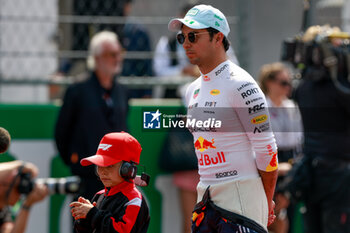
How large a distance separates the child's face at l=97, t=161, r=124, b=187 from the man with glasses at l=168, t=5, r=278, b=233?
475 millimetres

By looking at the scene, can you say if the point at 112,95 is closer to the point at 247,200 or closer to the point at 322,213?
the point at 322,213

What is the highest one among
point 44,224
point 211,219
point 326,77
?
point 326,77

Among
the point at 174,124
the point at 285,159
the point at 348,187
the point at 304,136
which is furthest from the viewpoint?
the point at 285,159

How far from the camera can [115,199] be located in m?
3.10

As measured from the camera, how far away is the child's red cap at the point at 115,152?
3100 millimetres

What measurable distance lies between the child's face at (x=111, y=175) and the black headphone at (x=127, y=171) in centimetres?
3

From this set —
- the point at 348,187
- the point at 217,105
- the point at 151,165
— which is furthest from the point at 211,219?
the point at 151,165

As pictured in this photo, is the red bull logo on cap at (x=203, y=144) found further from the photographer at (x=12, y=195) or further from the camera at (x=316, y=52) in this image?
the camera at (x=316, y=52)

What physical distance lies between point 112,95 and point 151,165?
93 cm

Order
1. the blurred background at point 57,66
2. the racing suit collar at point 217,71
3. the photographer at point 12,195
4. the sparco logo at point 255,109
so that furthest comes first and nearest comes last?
the blurred background at point 57,66 < the photographer at point 12,195 < the racing suit collar at point 217,71 < the sparco logo at point 255,109

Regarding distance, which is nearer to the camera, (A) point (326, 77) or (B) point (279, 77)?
(A) point (326, 77)

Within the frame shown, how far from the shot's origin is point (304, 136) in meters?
5.92

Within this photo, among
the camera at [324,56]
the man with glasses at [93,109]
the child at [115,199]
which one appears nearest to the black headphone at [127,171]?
the child at [115,199]

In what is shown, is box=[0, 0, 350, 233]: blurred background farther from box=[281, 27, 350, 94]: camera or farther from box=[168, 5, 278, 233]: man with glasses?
box=[168, 5, 278, 233]: man with glasses
